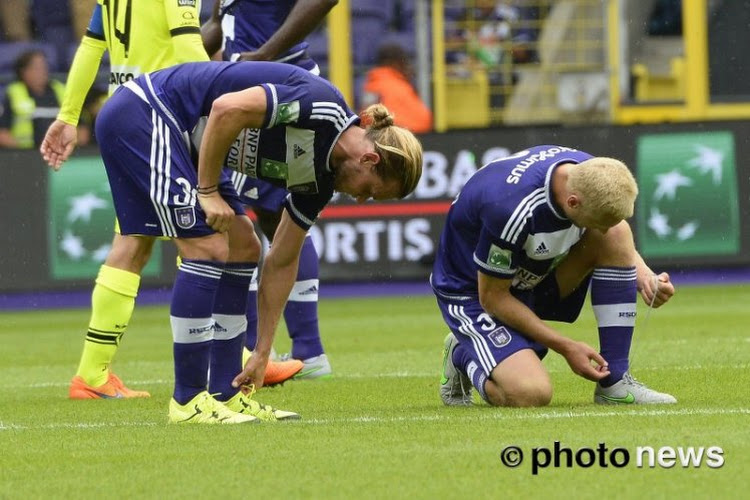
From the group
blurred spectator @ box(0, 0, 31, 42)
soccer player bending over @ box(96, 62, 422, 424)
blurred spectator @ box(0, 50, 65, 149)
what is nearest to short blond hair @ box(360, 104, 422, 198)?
soccer player bending over @ box(96, 62, 422, 424)

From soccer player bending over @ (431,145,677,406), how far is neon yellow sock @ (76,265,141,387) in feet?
4.67

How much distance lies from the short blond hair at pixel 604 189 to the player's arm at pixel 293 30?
283 cm

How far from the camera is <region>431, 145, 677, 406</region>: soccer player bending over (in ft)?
18.3

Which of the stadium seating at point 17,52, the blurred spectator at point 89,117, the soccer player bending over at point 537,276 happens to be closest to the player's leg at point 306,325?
the soccer player bending over at point 537,276

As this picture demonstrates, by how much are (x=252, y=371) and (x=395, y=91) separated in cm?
1002

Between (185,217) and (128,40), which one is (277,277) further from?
(128,40)

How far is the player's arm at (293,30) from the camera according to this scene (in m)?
7.91

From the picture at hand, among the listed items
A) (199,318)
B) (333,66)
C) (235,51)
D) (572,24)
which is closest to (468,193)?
(199,318)

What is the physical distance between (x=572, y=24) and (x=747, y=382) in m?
11.5

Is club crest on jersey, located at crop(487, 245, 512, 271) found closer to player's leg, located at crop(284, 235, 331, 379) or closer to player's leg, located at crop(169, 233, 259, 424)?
player's leg, located at crop(169, 233, 259, 424)

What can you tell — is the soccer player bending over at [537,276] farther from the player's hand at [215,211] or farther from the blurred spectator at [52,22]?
the blurred spectator at [52,22]

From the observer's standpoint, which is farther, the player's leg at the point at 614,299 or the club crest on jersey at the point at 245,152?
the player's leg at the point at 614,299

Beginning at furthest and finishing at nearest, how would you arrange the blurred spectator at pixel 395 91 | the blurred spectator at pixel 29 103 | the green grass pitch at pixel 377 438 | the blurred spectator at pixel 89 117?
the blurred spectator at pixel 89 117, the blurred spectator at pixel 395 91, the blurred spectator at pixel 29 103, the green grass pitch at pixel 377 438

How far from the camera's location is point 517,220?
5625 millimetres
